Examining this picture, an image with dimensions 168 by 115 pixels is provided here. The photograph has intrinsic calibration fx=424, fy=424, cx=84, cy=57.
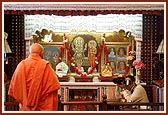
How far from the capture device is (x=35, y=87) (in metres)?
4.71

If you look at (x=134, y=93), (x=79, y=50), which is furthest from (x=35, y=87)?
(x=79, y=50)

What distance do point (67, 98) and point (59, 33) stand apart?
1.28 m

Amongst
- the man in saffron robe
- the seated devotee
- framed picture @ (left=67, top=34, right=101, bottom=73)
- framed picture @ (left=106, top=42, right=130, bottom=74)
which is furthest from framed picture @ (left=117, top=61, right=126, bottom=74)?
the man in saffron robe

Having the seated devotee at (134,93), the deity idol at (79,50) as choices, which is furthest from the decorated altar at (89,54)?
the seated devotee at (134,93)

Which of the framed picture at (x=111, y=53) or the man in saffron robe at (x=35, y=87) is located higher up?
the framed picture at (x=111, y=53)

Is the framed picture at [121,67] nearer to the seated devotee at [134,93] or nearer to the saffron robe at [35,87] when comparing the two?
the seated devotee at [134,93]

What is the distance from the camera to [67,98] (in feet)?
26.3

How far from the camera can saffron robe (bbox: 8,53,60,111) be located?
185 inches

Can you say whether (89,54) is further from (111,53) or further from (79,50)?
(111,53)

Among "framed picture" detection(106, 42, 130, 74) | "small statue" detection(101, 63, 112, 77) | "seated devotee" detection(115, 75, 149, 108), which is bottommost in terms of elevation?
"seated devotee" detection(115, 75, 149, 108)

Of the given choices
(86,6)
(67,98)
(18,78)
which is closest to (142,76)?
(67,98)

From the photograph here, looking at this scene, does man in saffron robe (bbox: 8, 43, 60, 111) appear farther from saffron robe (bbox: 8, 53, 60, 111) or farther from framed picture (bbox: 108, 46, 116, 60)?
framed picture (bbox: 108, 46, 116, 60)

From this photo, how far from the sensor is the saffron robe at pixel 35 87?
4.71 metres

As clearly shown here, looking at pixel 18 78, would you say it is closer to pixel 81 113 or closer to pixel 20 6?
pixel 81 113
